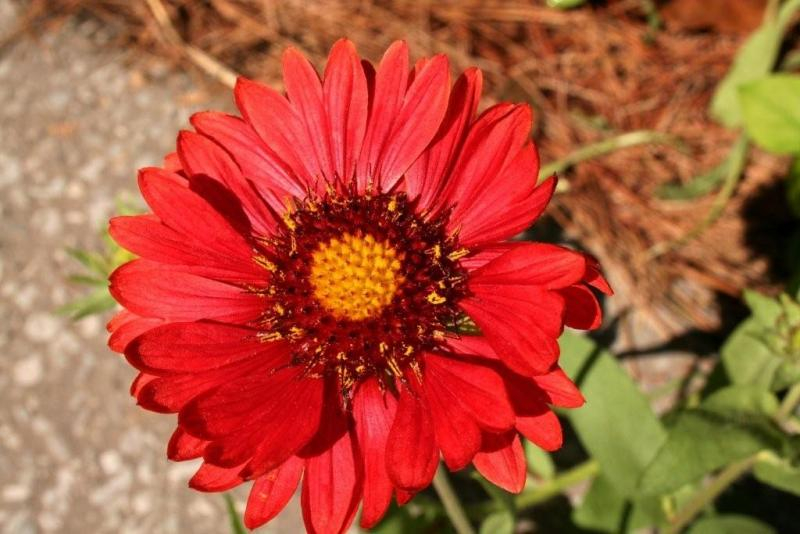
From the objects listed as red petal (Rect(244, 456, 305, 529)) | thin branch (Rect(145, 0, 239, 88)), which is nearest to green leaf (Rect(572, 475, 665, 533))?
red petal (Rect(244, 456, 305, 529))

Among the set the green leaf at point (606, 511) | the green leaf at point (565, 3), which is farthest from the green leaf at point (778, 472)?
the green leaf at point (565, 3)

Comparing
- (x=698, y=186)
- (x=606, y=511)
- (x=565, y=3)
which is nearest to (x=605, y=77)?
(x=565, y=3)

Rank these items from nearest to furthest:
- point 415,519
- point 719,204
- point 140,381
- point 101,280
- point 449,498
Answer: point 140,381 < point 449,498 < point 101,280 < point 415,519 < point 719,204

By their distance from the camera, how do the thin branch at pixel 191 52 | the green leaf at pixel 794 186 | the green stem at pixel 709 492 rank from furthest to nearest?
the thin branch at pixel 191 52
the green leaf at pixel 794 186
the green stem at pixel 709 492

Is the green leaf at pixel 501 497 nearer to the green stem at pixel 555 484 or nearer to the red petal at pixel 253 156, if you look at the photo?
the green stem at pixel 555 484

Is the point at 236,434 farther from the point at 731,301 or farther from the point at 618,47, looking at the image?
the point at 618,47

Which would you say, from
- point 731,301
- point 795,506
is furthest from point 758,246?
point 795,506

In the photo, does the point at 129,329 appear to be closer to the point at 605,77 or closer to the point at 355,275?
the point at 355,275
